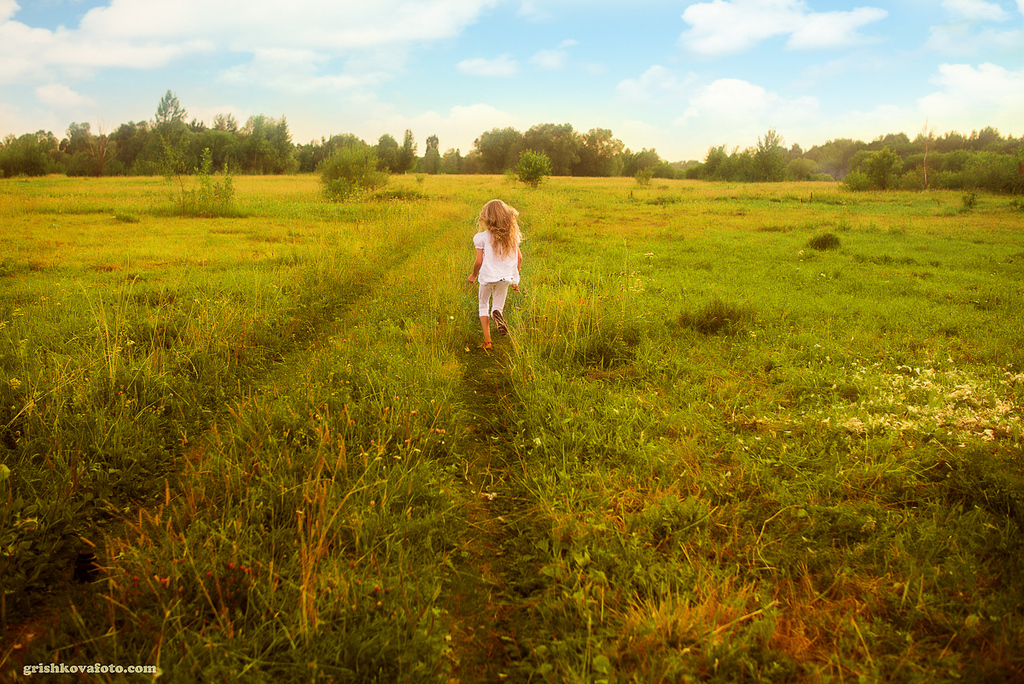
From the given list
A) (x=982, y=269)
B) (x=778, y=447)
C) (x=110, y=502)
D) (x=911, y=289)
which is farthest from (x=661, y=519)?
(x=982, y=269)

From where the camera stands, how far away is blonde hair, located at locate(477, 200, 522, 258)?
6.73 meters

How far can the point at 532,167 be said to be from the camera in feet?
126

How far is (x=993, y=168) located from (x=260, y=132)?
9921 cm

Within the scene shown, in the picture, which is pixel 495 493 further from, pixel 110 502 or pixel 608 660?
→ pixel 110 502

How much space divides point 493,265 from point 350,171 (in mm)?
27264

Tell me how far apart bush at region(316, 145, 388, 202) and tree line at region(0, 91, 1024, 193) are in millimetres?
18624

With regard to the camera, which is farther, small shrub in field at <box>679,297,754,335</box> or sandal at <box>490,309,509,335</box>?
sandal at <box>490,309,509,335</box>

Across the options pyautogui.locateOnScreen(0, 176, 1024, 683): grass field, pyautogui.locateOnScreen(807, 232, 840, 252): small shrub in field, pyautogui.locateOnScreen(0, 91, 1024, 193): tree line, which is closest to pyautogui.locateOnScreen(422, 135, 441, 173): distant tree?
pyautogui.locateOnScreen(0, 91, 1024, 193): tree line

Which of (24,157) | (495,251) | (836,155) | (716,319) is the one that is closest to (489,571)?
(495,251)

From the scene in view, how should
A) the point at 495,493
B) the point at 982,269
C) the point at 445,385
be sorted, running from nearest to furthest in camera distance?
the point at 495,493
the point at 445,385
the point at 982,269

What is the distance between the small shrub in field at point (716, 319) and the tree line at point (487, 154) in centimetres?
4448

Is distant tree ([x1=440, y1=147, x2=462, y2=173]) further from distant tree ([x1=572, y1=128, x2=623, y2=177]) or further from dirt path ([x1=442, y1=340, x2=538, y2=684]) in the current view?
dirt path ([x1=442, y1=340, x2=538, y2=684])

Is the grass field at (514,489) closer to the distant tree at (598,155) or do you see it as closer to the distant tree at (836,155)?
the distant tree at (598,155)

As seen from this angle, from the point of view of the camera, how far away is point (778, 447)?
13.5 ft
